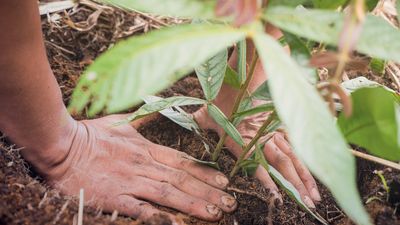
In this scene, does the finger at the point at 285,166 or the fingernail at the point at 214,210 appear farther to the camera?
the finger at the point at 285,166

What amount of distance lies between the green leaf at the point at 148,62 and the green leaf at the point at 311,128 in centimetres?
6

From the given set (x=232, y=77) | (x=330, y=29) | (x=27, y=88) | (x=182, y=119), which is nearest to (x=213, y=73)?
(x=232, y=77)

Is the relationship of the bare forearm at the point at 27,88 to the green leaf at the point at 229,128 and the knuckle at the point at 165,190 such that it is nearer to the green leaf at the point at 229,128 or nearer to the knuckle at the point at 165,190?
the knuckle at the point at 165,190

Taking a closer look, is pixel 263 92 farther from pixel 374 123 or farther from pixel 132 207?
pixel 132 207

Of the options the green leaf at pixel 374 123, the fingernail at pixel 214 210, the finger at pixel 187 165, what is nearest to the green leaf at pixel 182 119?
the finger at pixel 187 165

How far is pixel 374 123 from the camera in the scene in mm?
679

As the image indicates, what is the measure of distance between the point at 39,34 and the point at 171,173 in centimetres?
40

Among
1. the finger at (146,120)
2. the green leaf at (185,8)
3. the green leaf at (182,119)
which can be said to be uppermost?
the green leaf at (185,8)

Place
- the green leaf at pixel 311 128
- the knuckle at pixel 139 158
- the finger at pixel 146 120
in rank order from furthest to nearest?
the finger at pixel 146 120, the knuckle at pixel 139 158, the green leaf at pixel 311 128

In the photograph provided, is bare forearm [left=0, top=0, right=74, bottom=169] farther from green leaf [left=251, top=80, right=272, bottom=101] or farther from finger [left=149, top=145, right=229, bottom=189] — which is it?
green leaf [left=251, top=80, right=272, bottom=101]

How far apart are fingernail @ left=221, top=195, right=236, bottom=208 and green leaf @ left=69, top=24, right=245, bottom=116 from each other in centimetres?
58

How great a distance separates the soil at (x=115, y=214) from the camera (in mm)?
822

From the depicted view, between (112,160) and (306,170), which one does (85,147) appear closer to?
(112,160)

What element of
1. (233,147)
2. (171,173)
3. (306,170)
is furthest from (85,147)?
(306,170)
